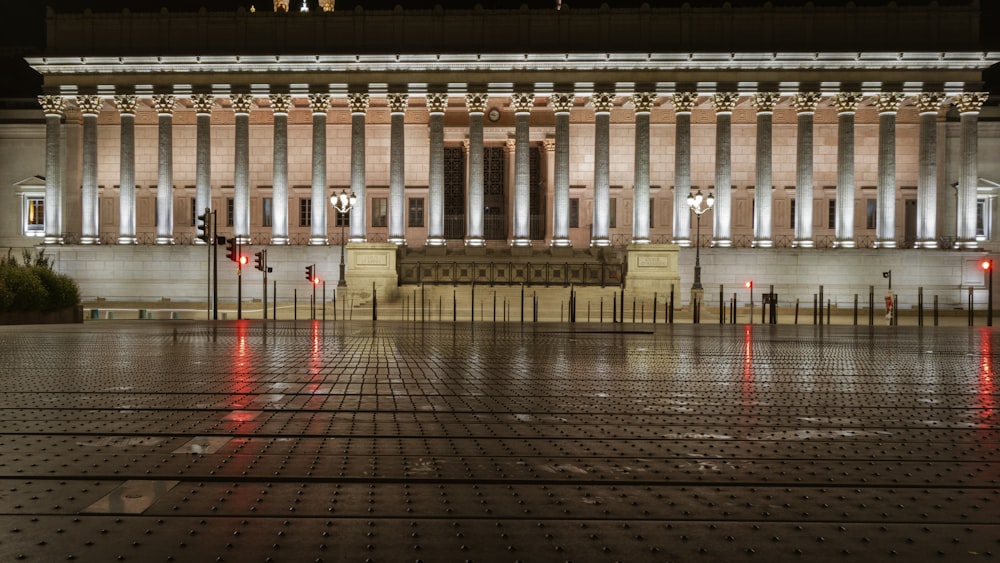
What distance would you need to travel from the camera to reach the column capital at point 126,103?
5797 centimetres

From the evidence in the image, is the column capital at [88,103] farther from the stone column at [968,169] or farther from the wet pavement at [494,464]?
the stone column at [968,169]

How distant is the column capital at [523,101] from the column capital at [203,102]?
2041 centimetres

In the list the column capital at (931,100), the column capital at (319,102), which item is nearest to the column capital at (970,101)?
the column capital at (931,100)

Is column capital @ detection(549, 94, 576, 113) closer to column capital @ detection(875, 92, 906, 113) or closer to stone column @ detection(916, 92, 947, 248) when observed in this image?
column capital @ detection(875, 92, 906, 113)

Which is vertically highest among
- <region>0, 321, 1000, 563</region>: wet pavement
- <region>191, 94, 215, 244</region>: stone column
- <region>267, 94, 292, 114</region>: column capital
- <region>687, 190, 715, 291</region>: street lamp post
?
<region>267, 94, 292, 114</region>: column capital

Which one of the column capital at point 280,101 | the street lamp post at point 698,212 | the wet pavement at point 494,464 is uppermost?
the column capital at point 280,101

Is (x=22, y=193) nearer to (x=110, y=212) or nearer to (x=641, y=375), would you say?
(x=110, y=212)

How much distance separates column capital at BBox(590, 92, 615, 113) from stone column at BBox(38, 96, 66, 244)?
35.9 m

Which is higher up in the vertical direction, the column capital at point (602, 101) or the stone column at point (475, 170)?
the column capital at point (602, 101)

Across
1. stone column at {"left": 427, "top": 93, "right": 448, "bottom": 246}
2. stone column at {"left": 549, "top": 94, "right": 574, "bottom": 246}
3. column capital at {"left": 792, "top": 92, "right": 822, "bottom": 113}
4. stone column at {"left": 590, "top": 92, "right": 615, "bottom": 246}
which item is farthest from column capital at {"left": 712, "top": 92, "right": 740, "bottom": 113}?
stone column at {"left": 427, "top": 93, "right": 448, "bottom": 246}

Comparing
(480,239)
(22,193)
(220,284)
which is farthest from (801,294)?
(22,193)

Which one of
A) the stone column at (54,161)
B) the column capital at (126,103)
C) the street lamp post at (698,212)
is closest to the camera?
the street lamp post at (698,212)

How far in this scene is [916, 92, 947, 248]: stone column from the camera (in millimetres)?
55969

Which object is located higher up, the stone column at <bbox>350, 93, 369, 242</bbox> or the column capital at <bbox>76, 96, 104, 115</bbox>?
the column capital at <bbox>76, 96, 104, 115</bbox>
